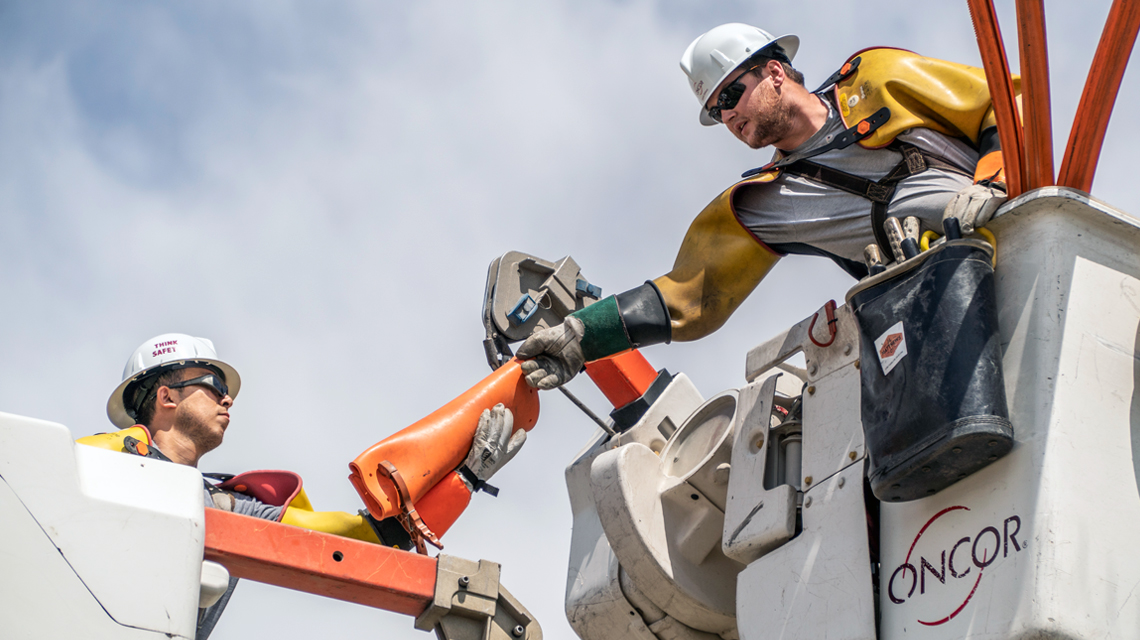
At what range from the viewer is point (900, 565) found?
9.97 ft

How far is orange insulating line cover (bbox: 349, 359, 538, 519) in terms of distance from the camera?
430cm

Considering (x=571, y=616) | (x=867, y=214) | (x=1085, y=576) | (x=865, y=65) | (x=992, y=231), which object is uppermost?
(x=865, y=65)

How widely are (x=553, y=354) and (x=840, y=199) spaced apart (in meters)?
1.24

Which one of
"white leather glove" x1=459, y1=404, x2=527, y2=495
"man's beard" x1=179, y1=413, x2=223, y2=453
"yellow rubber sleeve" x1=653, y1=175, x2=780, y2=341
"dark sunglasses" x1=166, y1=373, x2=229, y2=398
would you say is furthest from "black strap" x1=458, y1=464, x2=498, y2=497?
"dark sunglasses" x1=166, y1=373, x2=229, y2=398

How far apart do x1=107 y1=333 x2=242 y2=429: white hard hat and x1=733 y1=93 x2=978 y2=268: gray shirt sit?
2.58 m

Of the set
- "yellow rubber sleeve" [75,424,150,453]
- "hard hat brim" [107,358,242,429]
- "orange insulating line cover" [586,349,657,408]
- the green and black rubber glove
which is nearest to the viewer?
"yellow rubber sleeve" [75,424,150,453]

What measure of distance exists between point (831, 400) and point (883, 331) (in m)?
0.50

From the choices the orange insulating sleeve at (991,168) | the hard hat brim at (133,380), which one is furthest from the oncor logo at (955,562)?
the hard hat brim at (133,380)

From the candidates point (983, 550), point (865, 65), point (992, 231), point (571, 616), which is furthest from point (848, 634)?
point (865, 65)

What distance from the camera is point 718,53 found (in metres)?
4.70

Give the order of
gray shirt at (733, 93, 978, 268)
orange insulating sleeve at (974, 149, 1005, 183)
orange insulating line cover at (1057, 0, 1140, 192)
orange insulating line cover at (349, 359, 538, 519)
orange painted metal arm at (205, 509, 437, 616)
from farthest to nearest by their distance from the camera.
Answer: orange insulating line cover at (349, 359, 538, 519), gray shirt at (733, 93, 978, 268), orange insulating sleeve at (974, 149, 1005, 183), orange painted metal arm at (205, 509, 437, 616), orange insulating line cover at (1057, 0, 1140, 192)

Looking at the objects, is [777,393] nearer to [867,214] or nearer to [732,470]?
[732,470]

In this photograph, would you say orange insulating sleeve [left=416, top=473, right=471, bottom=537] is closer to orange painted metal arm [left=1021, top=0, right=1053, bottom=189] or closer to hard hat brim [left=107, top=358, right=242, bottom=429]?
hard hat brim [left=107, top=358, right=242, bottom=429]

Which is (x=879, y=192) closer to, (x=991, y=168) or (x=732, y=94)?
(x=991, y=168)
